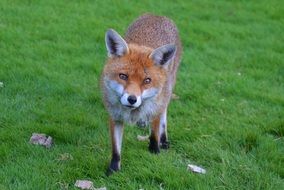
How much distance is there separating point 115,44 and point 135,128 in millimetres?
1849

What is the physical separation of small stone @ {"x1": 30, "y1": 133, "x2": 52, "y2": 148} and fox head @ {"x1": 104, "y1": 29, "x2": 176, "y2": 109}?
1.32 meters

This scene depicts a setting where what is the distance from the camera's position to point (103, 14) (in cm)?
1148

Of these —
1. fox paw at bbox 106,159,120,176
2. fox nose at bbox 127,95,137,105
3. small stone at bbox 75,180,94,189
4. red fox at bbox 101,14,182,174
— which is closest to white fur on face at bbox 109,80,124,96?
red fox at bbox 101,14,182,174

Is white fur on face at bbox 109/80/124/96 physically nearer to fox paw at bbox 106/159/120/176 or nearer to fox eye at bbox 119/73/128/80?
fox eye at bbox 119/73/128/80

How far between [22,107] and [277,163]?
3.59 meters

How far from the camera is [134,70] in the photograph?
17.7 feet

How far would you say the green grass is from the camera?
19.2ft

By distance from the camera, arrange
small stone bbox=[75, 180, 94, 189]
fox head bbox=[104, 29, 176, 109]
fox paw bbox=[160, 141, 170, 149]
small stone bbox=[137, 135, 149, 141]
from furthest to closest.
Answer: small stone bbox=[137, 135, 149, 141] < fox paw bbox=[160, 141, 170, 149] < small stone bbox=[75, 180, 94, 189] < fox head bbox=[104, 29, 176, 109]

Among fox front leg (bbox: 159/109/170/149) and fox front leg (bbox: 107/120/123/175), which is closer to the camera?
fox front leg (bbox: 107/120/123/175)

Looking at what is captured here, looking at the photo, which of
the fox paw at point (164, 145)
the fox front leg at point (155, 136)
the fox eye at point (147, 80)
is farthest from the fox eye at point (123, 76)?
the fox paw at point (164, 145)

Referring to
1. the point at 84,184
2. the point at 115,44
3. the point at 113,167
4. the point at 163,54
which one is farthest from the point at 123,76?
the point at 84,184

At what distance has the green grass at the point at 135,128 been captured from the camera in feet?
19.2

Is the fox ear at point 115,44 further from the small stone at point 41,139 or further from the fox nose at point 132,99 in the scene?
the small stone at point 41,139

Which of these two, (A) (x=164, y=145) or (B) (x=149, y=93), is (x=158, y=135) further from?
(B) (x=149, y=93)
